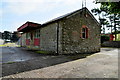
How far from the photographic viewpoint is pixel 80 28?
1118 cm

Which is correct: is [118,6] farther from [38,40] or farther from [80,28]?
[38,40]

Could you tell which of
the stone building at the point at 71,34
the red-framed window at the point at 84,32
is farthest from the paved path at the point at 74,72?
the red-framed window at the point at 84,32

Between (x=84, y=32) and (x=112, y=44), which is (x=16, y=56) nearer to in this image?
(x=84, y=32)

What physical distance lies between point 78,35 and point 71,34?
47.4 inches

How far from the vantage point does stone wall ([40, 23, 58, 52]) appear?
402 inches

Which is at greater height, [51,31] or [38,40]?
[51,31]

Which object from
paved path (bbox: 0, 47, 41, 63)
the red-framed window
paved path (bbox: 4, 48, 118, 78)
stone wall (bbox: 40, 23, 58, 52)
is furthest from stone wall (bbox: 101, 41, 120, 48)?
paved path (bbox: 0, 47, 41, 63)

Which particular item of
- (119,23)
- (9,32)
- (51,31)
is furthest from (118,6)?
(9,32)

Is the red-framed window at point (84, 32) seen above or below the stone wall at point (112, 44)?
above

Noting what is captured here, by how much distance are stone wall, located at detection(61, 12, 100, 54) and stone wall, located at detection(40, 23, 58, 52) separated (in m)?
1.24

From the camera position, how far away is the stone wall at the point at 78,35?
31.8 feet

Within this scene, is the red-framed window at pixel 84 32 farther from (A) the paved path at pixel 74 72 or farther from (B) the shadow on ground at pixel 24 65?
(A) the paved path at pixel 74 72

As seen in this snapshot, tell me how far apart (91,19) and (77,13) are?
296cm

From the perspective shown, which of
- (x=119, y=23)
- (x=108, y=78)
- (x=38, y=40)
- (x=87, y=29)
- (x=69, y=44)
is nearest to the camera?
(x=108, y=78)
